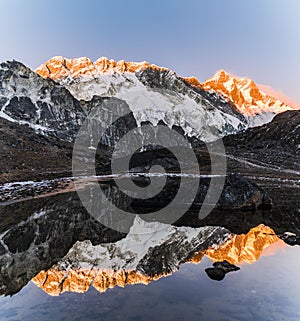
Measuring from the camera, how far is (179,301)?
12.8 meters

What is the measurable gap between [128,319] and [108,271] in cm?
531

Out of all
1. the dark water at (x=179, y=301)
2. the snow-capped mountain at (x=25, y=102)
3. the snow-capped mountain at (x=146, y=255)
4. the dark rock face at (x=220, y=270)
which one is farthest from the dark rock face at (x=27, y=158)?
the dark rock face at (x=220, y=270)

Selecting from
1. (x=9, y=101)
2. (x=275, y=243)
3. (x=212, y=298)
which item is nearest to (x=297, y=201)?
(x=275, y=243)

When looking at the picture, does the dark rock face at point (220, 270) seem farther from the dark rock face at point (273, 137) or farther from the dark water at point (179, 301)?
the dark rock face at point (273, 137)

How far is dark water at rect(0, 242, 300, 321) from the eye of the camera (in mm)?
11695

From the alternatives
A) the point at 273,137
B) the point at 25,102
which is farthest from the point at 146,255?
the point at 25,102

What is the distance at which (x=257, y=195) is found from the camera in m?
34.7

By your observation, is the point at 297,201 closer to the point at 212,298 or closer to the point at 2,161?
the point at 212,298

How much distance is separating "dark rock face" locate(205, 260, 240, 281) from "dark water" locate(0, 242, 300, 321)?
13.5 inches

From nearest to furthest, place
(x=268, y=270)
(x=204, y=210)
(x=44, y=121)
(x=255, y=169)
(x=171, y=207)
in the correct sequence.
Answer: (x=268, y=270)
(x=204, y=210)
(x=171, y=207)
(x=255, y=169)
(x=44, y=121)

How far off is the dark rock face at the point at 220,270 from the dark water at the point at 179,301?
34 centimetres

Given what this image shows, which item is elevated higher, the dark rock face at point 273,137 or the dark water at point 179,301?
the dark rock face at point 273,137

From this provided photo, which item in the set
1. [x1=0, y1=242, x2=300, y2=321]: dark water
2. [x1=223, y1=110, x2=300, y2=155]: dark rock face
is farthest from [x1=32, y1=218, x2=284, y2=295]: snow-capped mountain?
[x1=223, y1=110, x2=300, y2=155]: dark rock face

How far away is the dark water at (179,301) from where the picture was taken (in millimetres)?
11695
